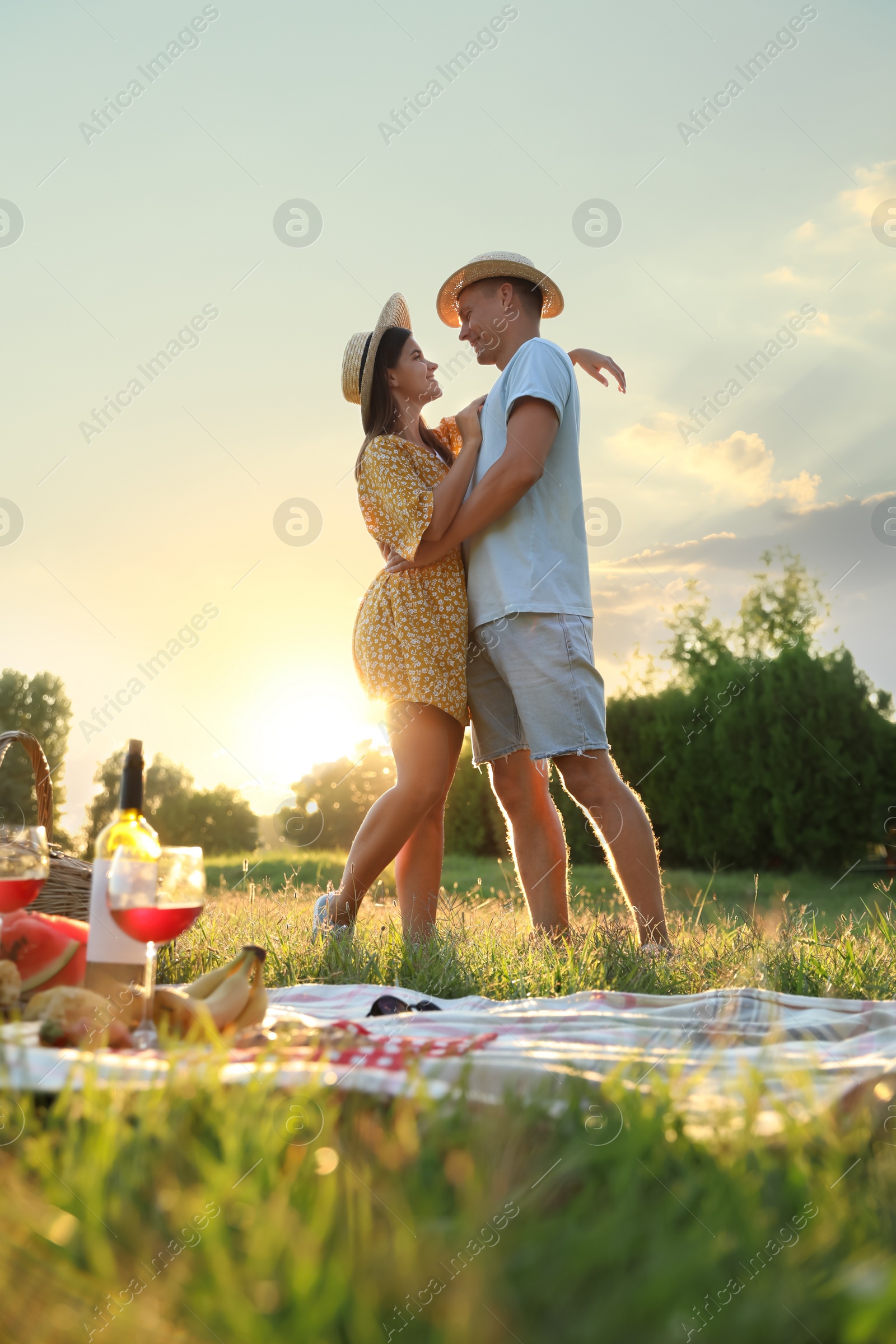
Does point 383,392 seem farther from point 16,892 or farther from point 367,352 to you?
point 16,892

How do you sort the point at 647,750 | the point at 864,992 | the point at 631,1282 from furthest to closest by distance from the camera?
the point at 647,750 → the point at 864,992 → the point at 631,1282

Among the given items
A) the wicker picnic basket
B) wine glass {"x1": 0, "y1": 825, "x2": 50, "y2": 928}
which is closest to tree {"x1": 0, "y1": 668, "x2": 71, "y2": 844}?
the wicker picnic basket

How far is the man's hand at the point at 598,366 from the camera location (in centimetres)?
426

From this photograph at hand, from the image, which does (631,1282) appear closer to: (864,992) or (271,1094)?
(271,1094)

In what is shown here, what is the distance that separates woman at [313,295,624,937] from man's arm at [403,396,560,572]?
6cm

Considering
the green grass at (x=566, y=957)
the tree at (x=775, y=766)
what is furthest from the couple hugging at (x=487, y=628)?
the tree at (x=775, y=766)

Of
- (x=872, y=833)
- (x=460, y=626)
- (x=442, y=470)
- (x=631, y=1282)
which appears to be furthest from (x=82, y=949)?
(x=872, y=833)

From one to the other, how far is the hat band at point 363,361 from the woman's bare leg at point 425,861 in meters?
1.54

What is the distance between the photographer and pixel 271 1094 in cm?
138

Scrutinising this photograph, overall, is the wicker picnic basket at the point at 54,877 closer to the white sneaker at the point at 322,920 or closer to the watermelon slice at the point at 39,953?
the white sneaker at the point at 322,920

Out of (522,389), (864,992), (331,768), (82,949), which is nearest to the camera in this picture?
(82,949)

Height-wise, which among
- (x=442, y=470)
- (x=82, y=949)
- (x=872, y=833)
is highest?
(x=442, y=470)

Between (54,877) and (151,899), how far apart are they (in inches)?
80.4

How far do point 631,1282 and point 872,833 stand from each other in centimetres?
1351
